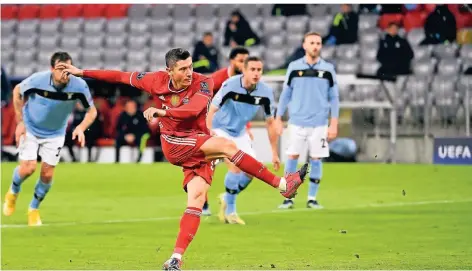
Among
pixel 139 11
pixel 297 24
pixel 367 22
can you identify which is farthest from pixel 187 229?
pixel 139 11

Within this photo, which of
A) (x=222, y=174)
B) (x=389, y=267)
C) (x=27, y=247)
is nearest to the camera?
(x=389, y=267)

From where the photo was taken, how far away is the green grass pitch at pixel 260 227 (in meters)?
10.1

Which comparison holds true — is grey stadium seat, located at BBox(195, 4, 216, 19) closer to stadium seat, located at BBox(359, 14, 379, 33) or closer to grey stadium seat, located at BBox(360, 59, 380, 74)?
stadium seat, located at BBox(359, 14, 379, 33)

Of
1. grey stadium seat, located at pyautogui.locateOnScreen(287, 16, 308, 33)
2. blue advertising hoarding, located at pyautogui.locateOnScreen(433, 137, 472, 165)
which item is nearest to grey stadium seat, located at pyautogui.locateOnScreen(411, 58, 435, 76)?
blue advertising hoarding, located at pyautogui.locateOnScreen(433, 137, 472, 165)

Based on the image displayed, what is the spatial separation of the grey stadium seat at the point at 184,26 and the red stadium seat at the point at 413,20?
18.3ft

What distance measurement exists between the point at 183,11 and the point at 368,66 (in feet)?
17.6

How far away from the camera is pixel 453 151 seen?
2272 centimetres

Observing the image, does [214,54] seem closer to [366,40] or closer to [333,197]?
[366,40]

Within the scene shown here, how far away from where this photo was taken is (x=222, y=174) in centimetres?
2138

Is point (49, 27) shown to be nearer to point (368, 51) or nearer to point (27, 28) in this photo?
point (27, 28)

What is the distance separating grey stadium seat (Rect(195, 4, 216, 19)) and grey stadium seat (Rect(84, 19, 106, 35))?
101 inches

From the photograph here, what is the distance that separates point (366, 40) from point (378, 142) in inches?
128

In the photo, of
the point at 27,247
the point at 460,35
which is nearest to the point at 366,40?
the point at 460,35

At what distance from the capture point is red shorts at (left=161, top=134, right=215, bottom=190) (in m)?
9.30
